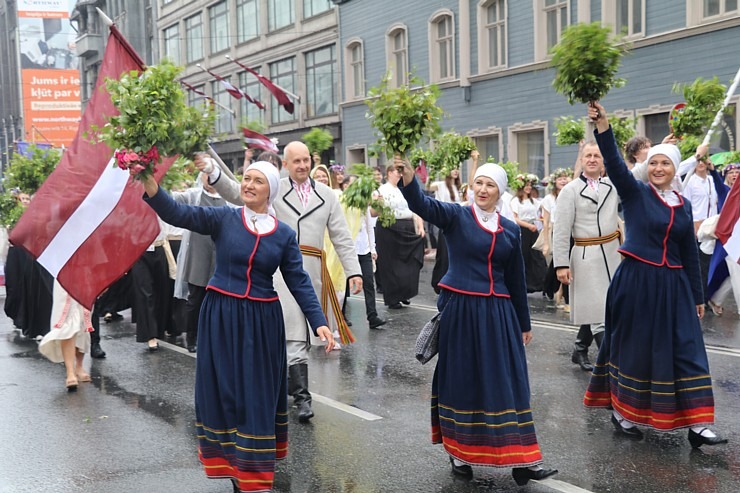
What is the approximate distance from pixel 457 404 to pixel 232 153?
121ft

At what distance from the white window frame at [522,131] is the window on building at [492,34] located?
6.23 ft

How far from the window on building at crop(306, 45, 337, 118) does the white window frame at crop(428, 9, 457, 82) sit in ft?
22.3

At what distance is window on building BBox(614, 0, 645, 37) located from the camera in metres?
21.2

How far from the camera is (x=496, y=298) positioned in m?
5.45

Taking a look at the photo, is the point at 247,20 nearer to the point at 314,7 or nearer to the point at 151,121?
the point at 314,7

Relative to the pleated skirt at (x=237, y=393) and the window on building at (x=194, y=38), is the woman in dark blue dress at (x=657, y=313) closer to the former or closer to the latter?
the pleated skirt at (x=237, y=393)

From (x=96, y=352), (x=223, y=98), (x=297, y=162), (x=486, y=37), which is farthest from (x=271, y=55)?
(x=297, y=162)

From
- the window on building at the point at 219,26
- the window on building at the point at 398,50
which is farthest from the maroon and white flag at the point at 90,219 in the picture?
the window on building at the point at 219,26

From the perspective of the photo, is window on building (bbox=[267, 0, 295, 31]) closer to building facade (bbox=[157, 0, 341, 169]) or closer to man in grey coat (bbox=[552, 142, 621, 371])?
building facade (bbox=[157, 0, 341, 169])

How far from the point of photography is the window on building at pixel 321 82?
34250 mm

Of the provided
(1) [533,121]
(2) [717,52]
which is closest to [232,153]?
(1) [533,121]

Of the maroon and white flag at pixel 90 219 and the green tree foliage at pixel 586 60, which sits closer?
the green tree foliage at pixel 586 60

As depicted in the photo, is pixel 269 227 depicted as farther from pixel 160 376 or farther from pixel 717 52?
pixel 717 52

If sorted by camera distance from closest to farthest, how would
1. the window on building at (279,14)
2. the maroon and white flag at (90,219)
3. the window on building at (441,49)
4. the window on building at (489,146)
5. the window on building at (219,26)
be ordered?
the maroon and white flag at (90,219)
the window on building at (489,146)
the window on building at (441,49)
the window on building at (279,14)
the window on building at (219,26)
